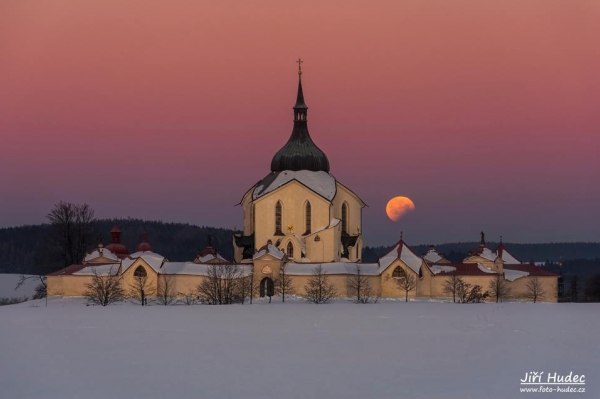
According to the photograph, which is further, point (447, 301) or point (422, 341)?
point (447, 301)

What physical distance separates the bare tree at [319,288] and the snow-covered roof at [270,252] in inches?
113

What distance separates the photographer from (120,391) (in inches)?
1144

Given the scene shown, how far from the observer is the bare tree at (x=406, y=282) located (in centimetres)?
7188

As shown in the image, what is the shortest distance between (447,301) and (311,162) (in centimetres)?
1816

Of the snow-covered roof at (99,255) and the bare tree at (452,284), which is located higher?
the snow-covered roof at (99,255)

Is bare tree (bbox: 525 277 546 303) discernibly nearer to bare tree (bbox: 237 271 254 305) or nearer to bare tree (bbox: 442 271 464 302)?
bare tree (bbox: 442 271 464 302)

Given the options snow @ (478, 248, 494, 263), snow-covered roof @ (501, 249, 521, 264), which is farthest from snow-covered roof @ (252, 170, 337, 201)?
snow-covered roof @ (501, 249, 521, 264)

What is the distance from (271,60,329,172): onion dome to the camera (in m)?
83.4

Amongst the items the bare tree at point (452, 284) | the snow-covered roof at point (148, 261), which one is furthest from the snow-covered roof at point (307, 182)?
the bare tree at point (452, 284)

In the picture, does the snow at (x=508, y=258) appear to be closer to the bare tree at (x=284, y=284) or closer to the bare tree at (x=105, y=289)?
the bare tree at (x=284, y=284)

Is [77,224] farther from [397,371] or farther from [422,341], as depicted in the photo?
[397,371]

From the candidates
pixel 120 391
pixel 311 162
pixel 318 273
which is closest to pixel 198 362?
pixel 120 391

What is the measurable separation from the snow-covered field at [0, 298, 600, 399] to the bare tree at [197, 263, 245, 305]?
1396cm

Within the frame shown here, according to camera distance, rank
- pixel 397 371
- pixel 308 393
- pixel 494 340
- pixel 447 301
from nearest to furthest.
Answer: pixel 308 393
pixel 397 371
pixel 494 340
pixel 447 301
